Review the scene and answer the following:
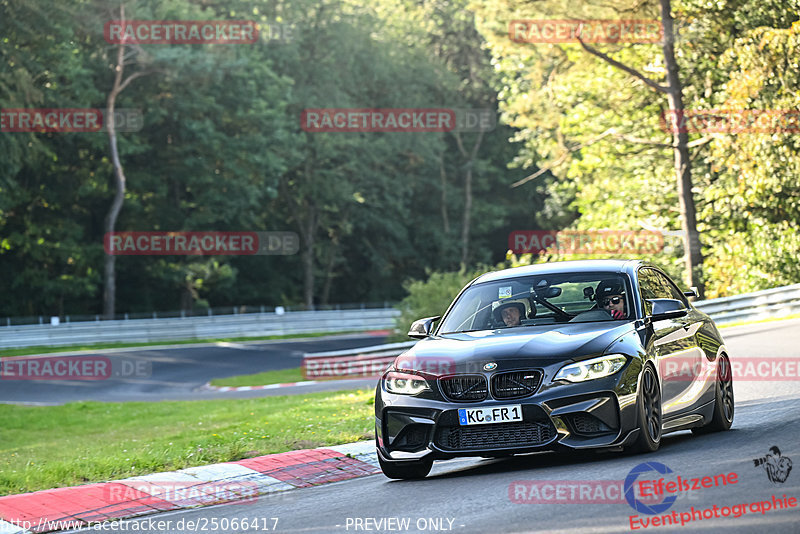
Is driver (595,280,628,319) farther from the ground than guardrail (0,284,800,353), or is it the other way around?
driver (595,280,628,319)

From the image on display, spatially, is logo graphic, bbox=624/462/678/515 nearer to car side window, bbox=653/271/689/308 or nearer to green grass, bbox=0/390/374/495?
car side window, bbox=653/271/689/308

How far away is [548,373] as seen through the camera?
848 cm

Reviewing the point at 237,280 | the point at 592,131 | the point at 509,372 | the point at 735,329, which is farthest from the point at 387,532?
the point at 237,280

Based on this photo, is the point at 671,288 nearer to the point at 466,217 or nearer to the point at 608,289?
the point at 608,289

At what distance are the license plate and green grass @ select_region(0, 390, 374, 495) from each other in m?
3.17

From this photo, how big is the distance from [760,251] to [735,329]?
8969 mm

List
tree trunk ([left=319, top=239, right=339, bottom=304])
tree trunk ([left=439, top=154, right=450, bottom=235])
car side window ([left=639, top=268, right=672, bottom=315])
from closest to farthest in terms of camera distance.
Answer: car side window ([left=639, top=268, right=672, bottom=315]) → tree trunk ([left=319, top=239, right=339, bottom=304]) → tree trunk ([left=439, top=154, right=450, bottom=235])

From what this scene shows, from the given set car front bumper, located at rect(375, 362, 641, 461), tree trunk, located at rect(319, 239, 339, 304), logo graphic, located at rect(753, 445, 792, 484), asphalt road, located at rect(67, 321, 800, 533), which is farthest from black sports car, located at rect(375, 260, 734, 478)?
tree trunk, located at rect(319, 239, 339, 304)

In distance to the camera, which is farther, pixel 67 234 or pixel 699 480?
pixel 67 234

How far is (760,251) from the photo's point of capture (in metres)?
35.8

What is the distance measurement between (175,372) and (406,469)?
90.2ft

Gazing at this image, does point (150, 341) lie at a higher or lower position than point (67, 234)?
lower

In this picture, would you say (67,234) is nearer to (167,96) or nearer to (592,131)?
(167,96)

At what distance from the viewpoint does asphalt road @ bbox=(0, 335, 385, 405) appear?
28.5m
